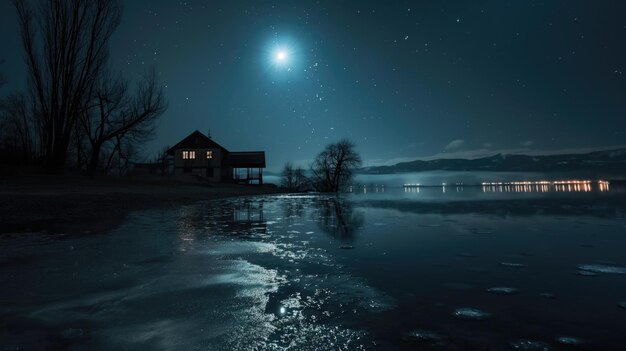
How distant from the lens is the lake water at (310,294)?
2.26 m

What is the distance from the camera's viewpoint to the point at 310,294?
3.24 metres

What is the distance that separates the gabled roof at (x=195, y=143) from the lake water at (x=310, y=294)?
157 feet

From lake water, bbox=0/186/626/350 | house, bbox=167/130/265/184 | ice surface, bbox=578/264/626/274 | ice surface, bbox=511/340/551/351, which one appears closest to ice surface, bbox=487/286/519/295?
lake water, bbox=0/186/626/350

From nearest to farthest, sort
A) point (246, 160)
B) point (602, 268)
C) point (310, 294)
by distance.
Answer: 1. point (310, 294)
2. point (602, 268)
3. point (246, 160)

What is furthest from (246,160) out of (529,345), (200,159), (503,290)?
(529,345)

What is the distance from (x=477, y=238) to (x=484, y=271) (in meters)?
2.67

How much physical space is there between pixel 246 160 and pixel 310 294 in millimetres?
54348

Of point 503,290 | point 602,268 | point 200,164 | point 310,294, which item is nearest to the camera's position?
point 310,294

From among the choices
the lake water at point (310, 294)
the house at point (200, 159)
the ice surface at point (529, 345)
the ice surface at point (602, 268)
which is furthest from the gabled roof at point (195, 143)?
the ice surface at point (529, 345)

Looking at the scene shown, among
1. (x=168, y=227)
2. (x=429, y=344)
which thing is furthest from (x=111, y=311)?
(x=168, y=227)

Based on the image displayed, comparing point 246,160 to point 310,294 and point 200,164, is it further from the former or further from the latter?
point 310,294

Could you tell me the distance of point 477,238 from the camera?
6523 millimetres

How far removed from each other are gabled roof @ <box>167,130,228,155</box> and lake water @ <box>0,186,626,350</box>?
47.9 meters

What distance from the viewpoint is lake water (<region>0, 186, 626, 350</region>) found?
2.26 meters
